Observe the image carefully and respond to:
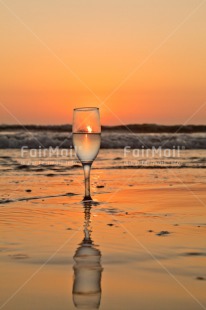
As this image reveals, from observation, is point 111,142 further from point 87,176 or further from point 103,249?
point 103,249

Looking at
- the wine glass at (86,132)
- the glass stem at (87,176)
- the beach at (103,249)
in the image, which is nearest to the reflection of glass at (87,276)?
the beach at (103,249)

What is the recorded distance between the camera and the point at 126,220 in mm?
5301

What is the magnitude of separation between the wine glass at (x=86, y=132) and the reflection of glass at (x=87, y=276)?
176cm

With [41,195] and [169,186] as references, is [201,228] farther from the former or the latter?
[169,186]

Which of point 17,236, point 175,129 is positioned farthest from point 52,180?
point 175,129

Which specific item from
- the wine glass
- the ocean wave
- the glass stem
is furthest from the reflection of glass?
the ocean wave

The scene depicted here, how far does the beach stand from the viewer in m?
2.97

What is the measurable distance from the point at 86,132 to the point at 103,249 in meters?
2.18

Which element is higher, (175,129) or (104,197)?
(175,129)

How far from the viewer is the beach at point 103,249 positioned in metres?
2.97

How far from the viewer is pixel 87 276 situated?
3340 millimetres

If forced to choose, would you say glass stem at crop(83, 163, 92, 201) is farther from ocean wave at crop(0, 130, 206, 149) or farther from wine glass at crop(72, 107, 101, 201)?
ocean wave at crop(0, 130, 206, 149)

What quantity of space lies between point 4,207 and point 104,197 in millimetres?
1414

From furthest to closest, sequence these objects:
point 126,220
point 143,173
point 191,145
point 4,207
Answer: point 191,145 < point 143,173 < point 4,207 < point 126,220
